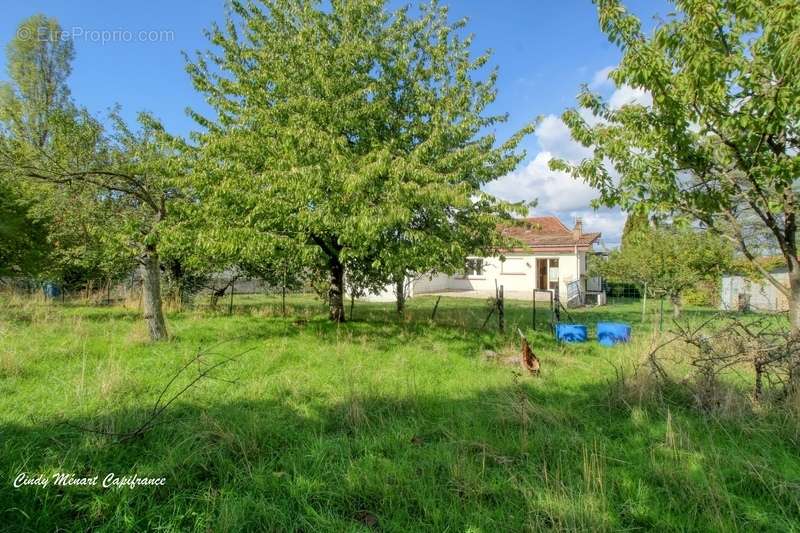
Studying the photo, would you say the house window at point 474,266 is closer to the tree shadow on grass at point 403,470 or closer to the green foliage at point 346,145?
the green foliage at point 346,145

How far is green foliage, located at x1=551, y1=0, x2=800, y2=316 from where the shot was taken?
163 inches

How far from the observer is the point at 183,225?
7.24 m

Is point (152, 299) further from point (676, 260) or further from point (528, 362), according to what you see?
point (676, 260)

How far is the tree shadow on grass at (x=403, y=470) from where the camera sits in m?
2.48

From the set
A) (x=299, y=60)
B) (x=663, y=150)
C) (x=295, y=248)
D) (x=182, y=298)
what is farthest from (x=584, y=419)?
(x=182, y=298)

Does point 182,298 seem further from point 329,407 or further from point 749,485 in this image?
point 749,485

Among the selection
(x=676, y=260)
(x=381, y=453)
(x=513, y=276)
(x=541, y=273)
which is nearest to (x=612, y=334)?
(x=676, y=260)

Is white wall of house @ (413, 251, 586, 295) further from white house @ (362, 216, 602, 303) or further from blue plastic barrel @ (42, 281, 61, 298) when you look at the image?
blue plastic barrel @ (42, 281, 61, 298)

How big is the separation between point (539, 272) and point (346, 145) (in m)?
18.3

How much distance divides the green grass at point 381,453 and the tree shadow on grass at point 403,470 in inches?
0.6

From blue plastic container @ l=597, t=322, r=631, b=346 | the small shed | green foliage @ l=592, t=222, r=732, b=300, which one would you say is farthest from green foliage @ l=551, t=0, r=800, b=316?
the small shed

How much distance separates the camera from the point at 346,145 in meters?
7.24

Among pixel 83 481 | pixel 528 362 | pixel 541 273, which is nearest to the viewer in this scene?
pixel 83 481

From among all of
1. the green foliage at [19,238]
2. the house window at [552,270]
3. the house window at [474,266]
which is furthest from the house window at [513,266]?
the green foliage at [19,238]
